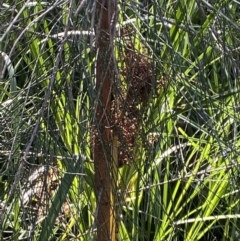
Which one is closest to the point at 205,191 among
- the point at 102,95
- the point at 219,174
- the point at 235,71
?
the point at 219,174

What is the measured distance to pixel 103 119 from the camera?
81cm

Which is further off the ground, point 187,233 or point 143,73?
point 143,73

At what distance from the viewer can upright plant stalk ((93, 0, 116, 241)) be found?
688 millimetres

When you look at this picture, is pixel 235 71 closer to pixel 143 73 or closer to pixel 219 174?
pixel 143 73

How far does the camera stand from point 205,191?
1.40 meters

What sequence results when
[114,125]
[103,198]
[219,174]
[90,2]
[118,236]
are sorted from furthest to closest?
[219,174], [118,236], [103,198], [114,125], [90,2]

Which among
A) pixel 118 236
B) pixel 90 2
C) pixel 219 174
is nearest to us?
pixel 90 2

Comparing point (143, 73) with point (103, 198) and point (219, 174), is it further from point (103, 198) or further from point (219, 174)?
point (219, 174)

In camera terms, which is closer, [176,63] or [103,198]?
[176,63]

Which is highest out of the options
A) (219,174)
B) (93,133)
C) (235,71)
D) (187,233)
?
Result: (235,71)

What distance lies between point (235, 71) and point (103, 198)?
0.32 m

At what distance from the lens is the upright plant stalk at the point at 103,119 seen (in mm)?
688

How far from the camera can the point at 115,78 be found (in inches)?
27.4

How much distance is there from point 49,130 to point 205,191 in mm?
744
